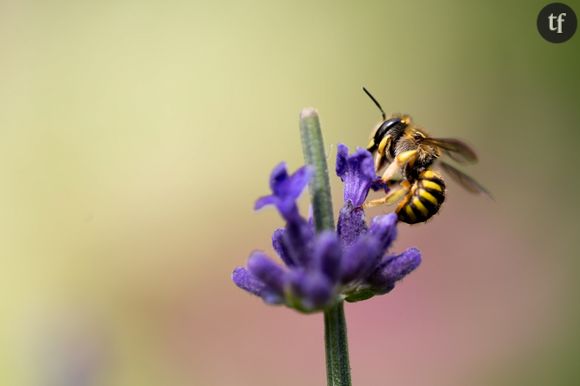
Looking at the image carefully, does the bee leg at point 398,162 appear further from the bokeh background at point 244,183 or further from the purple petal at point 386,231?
the bokeh background at point 244,183

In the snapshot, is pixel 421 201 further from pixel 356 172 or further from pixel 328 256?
pixel 328 256

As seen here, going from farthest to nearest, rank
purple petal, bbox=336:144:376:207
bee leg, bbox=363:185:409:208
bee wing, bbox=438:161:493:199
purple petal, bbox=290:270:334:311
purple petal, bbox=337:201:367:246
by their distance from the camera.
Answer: bee wing, bbox=438:161:493:199
bee leg, bbox=363:185:409:208
purple petal, bbox=336:144:376:207
purple petal, bbox=337:201:367:246
purple petal, bbox=290:270:334:311

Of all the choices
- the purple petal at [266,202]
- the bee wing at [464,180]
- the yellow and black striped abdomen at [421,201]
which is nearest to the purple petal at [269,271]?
the purple petal at [266,202]

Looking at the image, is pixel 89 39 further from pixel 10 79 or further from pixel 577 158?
pixel 577 158

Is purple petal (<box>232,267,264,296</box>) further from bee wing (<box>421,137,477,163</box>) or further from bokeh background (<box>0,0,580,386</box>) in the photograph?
bokeh background (<box>0,0,580,386</box>)

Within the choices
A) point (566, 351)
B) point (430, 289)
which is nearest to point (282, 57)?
point (430, 289)

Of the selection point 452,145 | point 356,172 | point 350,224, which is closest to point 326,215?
point 350,224

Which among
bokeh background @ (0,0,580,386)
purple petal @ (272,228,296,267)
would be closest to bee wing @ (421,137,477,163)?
purple petal @ (272,228,296,267)
